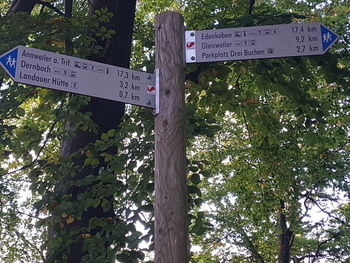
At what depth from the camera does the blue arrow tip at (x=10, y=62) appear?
7.88 ft

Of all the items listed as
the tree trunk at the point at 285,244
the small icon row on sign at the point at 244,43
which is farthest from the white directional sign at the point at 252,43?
the tree trunk at the point at 285,244

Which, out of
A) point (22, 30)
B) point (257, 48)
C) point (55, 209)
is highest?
point (22, 30)

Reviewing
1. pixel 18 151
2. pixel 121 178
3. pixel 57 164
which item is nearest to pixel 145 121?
pixel 121 178

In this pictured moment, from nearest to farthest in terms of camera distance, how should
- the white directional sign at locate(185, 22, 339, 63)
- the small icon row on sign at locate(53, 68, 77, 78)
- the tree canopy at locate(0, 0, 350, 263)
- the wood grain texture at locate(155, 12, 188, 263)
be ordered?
the wood grain texture at locate(155, 12, 188, 263), the small icon row on sign at locate(53, 68, 77, 78), the white directional sign at locate(185, 22, 339, 63), the tree canopy at locate(0, 0, 350, 263)

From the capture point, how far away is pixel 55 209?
386 cm

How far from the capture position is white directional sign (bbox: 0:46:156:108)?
8.00ft

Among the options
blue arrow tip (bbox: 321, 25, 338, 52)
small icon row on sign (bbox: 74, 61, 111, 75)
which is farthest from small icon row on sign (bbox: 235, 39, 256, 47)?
small icon row on sign (bbox: 74, 61, 111, 75)

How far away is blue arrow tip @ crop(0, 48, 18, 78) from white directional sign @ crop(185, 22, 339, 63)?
980 millimetres

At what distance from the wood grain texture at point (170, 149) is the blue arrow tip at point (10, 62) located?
79cm

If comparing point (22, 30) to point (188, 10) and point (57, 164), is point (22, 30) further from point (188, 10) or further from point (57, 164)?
point (188, 10)

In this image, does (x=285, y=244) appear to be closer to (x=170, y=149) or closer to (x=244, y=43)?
(x=244, y=43)

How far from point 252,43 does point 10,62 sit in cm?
140

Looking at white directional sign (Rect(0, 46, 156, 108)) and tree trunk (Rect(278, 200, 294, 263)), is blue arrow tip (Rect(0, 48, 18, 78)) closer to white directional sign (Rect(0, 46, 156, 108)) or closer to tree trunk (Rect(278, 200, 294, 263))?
white directional sign (Rect(0, 46, 156, 108))

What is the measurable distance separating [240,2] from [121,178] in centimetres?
463
